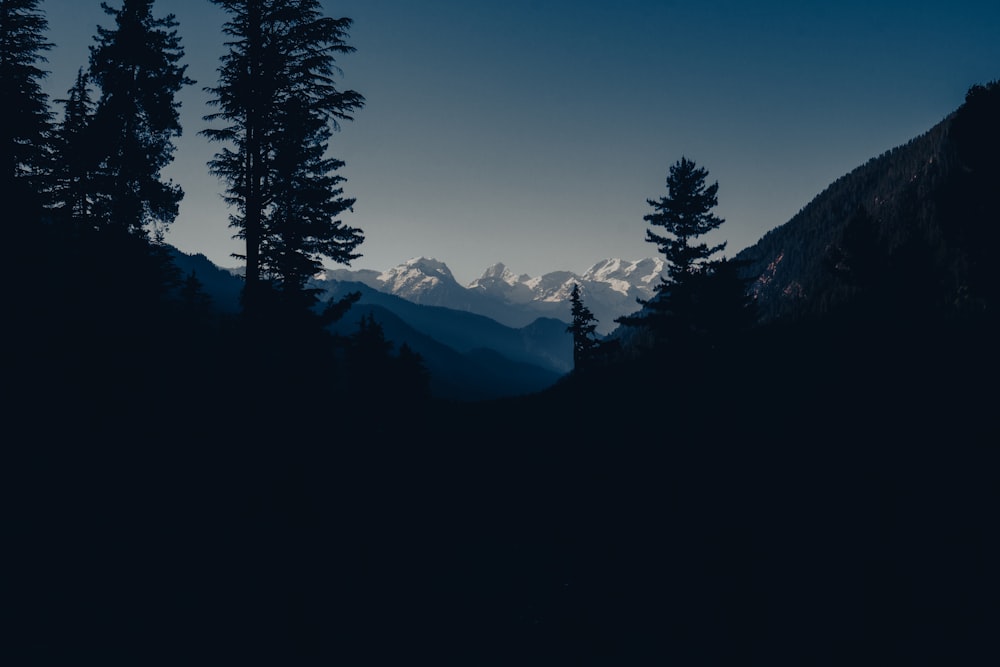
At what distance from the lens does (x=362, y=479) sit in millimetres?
12875

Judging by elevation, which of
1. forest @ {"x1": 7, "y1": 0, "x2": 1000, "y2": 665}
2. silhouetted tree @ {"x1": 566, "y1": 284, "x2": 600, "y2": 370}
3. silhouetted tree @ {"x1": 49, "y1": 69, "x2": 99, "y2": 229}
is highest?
silhouetted tree @ {"x1": 49, "y1": 69, "x2": 99, "y2": 229}

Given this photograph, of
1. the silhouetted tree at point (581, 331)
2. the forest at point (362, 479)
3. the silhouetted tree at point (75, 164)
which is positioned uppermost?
the silhouetted tree at point (75, 164)

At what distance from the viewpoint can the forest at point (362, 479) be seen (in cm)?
779

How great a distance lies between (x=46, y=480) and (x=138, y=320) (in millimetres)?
4024

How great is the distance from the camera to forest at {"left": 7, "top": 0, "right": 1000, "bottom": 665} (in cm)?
779

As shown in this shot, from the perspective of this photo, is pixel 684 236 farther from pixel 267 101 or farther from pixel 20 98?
pixel 20 98

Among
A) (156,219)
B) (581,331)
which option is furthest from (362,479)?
(581,331)

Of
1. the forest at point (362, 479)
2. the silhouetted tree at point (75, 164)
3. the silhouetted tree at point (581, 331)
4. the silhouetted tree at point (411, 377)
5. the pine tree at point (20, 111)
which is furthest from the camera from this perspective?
the silhouetted tree at point (581, 331)

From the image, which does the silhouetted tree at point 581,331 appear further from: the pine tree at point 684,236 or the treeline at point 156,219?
the treeline at point 156,219

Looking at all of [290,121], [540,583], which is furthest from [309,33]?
[540,583]

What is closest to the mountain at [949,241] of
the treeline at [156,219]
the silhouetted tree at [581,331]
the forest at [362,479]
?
the forest at [362,479]

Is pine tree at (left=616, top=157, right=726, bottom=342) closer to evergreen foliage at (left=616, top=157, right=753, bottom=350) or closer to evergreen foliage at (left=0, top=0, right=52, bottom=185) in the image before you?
evergreen foliage at (left=616, top=157, right=753, bottom=350)

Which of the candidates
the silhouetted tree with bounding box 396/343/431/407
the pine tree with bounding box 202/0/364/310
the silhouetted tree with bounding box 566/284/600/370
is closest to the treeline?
the pine tree with bounding box 202/0/364/310

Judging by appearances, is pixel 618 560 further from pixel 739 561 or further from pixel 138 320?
pixel 138 320
